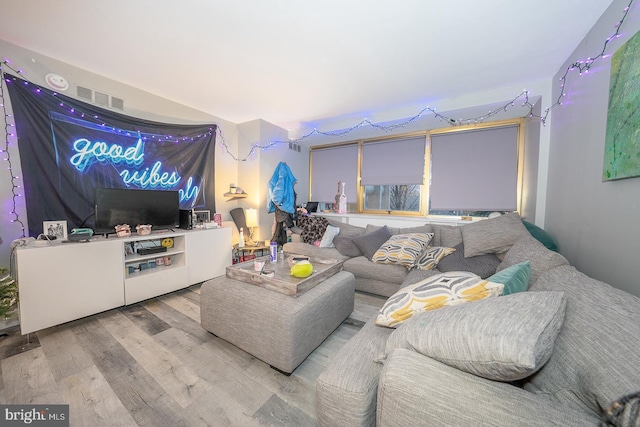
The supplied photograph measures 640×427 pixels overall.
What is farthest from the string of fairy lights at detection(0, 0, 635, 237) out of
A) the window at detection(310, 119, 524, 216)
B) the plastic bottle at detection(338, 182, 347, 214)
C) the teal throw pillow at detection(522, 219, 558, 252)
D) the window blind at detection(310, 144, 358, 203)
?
the teal throw pillow at detection(522, 219, 558, 252)

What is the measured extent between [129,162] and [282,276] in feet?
8.00

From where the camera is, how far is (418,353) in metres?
0.78

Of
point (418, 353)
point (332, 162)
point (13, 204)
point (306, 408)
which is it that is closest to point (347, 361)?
point (418, 353)

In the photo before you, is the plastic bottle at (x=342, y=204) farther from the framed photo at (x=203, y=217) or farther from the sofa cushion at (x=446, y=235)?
the framed photo at (x=203, y=217)

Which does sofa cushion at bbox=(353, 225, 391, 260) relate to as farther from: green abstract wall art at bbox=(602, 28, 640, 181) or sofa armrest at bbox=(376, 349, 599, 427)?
sofa armrest at bbox=(376, 349, 599, 427)

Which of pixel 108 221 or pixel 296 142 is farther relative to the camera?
pixel 296 142

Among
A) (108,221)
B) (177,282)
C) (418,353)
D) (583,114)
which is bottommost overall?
(177,282)

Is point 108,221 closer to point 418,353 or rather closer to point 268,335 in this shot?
point 268,335

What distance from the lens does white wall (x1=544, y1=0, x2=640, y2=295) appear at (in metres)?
1.26

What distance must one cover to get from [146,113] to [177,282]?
7.01 feet

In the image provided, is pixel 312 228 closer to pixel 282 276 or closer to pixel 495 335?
pixel 282 276

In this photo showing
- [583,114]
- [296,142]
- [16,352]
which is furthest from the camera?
[296,142]

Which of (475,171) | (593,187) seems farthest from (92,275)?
(475,171)

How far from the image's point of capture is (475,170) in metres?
3.15
